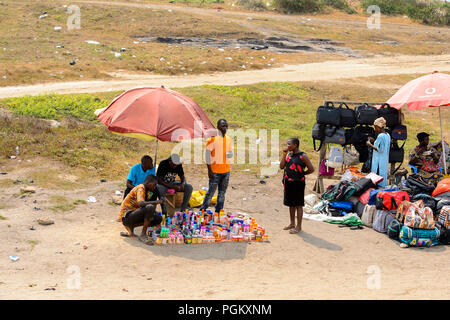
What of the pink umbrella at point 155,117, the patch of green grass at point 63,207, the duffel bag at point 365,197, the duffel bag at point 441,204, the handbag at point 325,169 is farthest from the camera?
the handbag at point 325,169

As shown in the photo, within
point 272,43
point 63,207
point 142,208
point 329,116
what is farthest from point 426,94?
point 272,43

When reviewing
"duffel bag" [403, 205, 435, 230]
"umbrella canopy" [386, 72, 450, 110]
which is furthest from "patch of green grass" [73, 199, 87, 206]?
"umbrella canopy" [386, 72, 450, 110]

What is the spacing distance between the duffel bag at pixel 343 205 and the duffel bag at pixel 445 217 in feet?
5.57

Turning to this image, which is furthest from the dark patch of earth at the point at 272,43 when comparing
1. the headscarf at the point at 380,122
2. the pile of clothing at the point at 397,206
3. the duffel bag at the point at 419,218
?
the duffel bag at the point at 419,218

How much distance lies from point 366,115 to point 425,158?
4.57ft

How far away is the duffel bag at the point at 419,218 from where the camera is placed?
8578mm

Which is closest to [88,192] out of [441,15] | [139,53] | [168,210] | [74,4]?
[168,210]

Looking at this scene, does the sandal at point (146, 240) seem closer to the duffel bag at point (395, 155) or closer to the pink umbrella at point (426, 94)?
the pink umbrella at point (426, 94)

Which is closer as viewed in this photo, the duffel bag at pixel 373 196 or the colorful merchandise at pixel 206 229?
the colorful merchandise at pixel 206 229

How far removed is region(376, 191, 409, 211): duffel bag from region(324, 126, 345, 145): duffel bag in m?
1.89

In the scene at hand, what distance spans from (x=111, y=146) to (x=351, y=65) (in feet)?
60.6

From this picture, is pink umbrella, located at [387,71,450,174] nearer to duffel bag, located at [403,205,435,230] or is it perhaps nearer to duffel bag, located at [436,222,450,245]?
duffel bag, located at [403,205,435,230]

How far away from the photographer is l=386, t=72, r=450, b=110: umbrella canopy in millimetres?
9914
